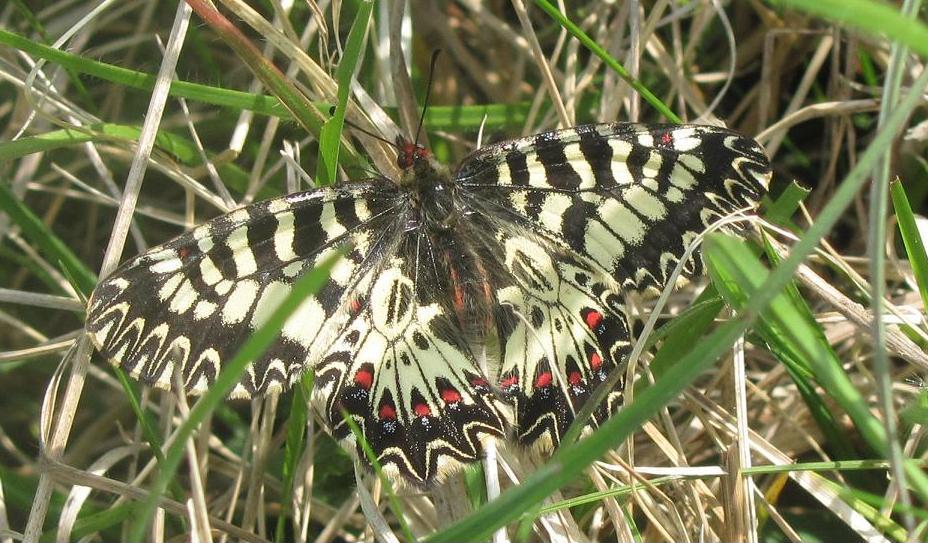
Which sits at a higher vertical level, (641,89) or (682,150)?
(641,89)

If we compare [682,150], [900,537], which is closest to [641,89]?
[682,150]

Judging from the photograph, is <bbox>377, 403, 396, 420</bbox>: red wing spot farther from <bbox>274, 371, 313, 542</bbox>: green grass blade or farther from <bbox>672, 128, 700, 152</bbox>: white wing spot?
<bbox>672, 128, 700, 152</bbox>: white wing spot

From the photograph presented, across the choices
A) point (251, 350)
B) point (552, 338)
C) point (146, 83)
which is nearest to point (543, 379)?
point (552, 338)

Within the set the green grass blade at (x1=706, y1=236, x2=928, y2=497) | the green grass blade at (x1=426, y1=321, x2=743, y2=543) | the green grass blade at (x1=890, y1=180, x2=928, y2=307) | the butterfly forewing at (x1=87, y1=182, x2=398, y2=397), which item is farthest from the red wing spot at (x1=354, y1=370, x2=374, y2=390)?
the green grass blade at (x1=890, y1=180, x2=928, y2=307)

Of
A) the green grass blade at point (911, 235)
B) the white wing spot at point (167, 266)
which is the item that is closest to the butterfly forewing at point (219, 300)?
the white wing spot at point (167, 266)

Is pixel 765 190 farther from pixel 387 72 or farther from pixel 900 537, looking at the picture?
pixel 387 72

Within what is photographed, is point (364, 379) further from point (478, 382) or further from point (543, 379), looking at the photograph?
point (543, 379)
